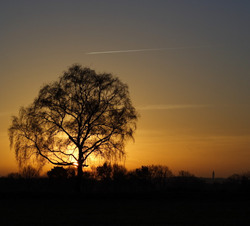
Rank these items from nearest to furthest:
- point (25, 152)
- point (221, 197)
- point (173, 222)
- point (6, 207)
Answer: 1. point (173, 222)
2. point (6, 207)
3. point (221, 197)
4. point (25, 152)

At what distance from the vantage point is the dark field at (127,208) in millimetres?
22797

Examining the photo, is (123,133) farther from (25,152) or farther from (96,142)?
(25,152)

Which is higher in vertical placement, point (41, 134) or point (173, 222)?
point (41, 134)

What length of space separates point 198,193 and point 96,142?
9488 millimetres

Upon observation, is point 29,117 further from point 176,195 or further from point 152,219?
point 152,219

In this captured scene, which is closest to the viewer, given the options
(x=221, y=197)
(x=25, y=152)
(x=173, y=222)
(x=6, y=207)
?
(x=173, y=222)

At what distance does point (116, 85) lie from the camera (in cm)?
3912

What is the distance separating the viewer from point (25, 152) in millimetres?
37344

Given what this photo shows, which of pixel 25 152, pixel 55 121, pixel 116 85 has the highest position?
pixel 116 85

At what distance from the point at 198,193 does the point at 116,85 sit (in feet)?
38.3

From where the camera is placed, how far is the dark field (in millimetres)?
22797

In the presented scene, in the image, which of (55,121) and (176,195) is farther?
(55,121)

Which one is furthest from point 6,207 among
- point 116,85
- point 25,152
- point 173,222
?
point 116,85

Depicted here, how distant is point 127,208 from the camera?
2864 cm
